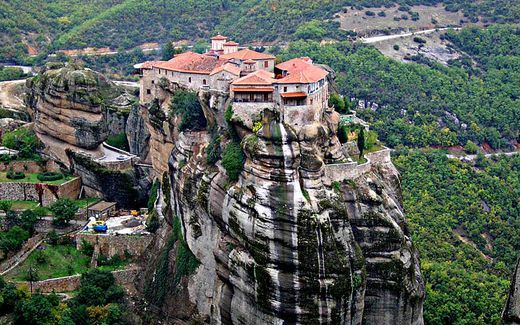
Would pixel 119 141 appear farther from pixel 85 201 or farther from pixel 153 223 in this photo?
pixel 153 223

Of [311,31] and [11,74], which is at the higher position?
[311,31]

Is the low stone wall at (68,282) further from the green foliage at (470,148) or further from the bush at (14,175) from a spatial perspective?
the green foliage at (470,148)

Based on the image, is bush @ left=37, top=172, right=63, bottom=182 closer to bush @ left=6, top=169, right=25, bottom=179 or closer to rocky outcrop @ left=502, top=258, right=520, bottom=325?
bush @ left=6, top=169, right=25, bottom=179

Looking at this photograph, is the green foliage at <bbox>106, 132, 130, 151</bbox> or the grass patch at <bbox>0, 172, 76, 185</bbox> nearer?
the grass patch at <bbox>0, 172, 76, 185</bbox>

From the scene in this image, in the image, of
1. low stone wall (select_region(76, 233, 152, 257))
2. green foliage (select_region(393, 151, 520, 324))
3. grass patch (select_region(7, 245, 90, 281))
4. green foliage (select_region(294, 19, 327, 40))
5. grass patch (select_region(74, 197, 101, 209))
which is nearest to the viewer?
grass patch (select_region(7, 245, 90, 281))

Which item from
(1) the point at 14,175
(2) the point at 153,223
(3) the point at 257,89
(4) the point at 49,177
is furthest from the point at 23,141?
(3) the point at 257,89

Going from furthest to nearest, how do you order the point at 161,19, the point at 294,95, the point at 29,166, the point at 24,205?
the point at 161,19, the point at 29,166, the point at 24,205, the point at 294,95

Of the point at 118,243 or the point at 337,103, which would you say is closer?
the point at 118,243

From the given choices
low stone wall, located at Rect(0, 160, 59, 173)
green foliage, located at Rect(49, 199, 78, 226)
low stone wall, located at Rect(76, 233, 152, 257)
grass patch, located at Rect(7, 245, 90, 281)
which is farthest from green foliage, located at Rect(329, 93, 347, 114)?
low stone wall, located at Rect(0, 160, 59, 173)
